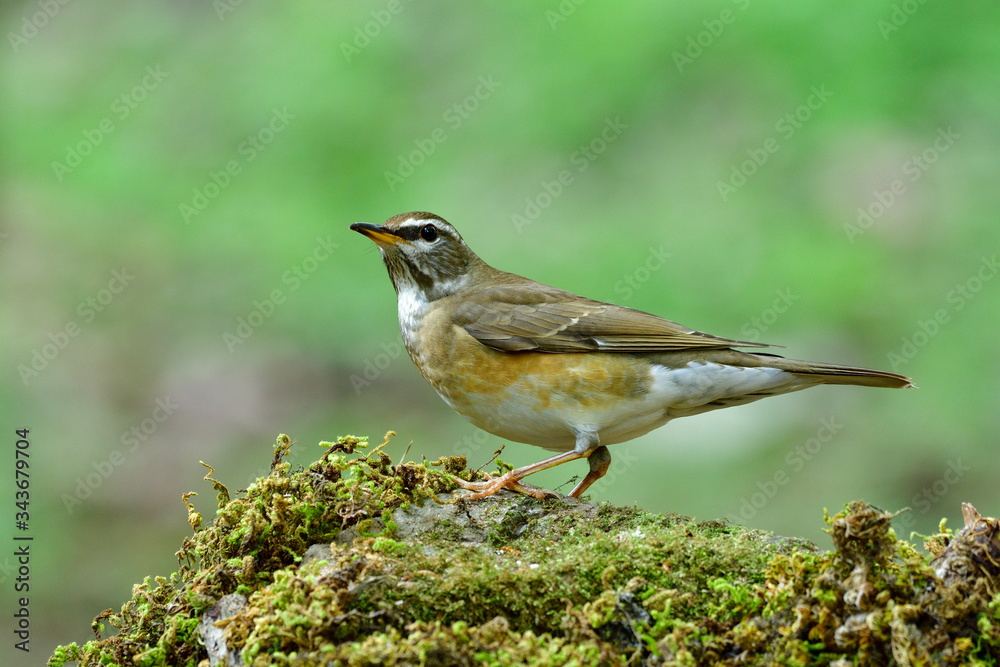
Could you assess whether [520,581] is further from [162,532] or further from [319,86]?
[319,86]

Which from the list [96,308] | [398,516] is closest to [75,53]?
[96,308]

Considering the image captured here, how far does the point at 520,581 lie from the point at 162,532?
6.49 metres
